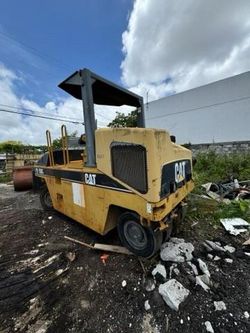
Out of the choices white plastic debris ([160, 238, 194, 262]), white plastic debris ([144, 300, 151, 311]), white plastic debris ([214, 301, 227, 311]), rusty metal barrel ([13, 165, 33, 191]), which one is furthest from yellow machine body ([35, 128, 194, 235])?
rusty metal barrel ([13, 165, 33, 191])

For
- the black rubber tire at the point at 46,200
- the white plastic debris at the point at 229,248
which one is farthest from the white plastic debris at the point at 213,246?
the black rubber tire at the point at 46,200

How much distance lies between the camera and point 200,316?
5.95 ft

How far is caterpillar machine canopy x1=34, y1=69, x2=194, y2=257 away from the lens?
2186 millimetres

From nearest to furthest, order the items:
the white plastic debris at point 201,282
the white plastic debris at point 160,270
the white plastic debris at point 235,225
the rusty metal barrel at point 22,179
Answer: the white plastic debris at point 201,282 → the white plastic debris at point 160,270 → the white plastic debris at point 235,225 → the rusty metal barrel at point 22,179

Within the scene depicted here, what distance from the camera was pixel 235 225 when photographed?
3469 mm

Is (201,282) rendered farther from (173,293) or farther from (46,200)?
(46,200)

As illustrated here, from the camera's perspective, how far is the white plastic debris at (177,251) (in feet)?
8.24

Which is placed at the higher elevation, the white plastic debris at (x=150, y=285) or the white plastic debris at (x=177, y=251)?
the white plastic debris at (x=177, y=251)

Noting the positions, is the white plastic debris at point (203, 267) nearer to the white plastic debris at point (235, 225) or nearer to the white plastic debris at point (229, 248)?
the white plastic debris at point (229, 248)

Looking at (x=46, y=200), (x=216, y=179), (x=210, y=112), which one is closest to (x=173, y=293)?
(x=46, y=200)

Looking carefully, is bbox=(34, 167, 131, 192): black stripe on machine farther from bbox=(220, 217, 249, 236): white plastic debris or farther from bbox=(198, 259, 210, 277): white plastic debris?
bbox=(220, 217, 249, 236): white plastic debris

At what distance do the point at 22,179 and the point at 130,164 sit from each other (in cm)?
714

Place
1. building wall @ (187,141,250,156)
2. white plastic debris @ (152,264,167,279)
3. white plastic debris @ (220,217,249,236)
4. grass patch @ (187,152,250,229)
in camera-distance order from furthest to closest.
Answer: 1. building wall @ (187,141,250,156)
2. grass patch @ (187,152,250,229)
3. white plastic debris @ (220,217,249,236)
4. white plastic debris @ (152,264,167,279)

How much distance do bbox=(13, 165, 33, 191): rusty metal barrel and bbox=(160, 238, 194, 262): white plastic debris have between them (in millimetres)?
7057
